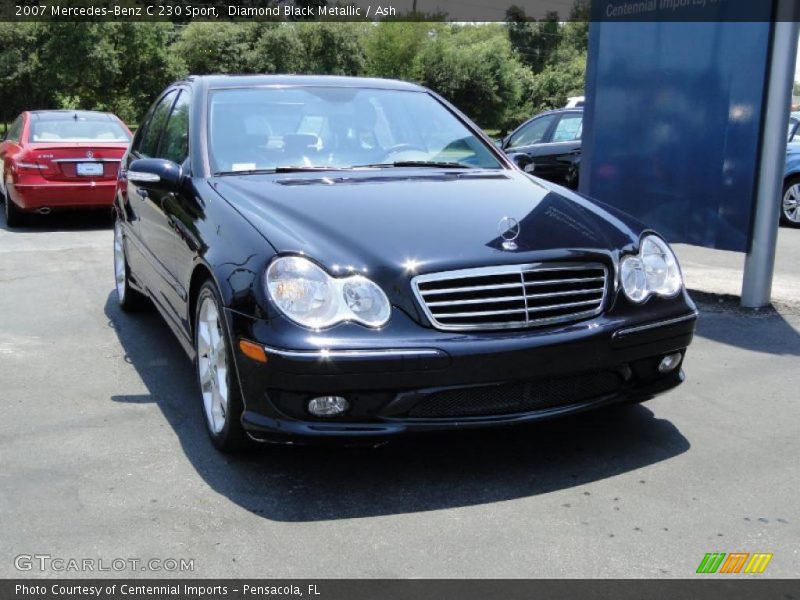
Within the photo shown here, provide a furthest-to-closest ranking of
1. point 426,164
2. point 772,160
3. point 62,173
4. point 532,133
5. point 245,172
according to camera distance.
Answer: point 532,133, point 62,173, point 772,160, point 426,164, point 245,172

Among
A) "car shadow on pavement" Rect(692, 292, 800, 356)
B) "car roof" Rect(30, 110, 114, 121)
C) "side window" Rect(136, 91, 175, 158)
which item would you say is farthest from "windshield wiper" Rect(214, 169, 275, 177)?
"car roof" Rect(30, 110, 114, 121)

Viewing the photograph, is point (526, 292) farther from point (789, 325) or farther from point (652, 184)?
point (652, 184)

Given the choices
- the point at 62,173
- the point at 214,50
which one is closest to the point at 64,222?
the point at 62,173

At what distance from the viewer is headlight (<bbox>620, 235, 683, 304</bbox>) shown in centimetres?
384

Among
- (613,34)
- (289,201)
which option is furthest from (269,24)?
(289,201)

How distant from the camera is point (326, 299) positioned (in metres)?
3.45

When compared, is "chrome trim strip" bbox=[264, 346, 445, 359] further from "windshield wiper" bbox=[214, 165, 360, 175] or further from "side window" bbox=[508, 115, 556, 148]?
"side window" bbox=[508, 115, 556, 148]

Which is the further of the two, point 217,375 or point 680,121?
point 680,121

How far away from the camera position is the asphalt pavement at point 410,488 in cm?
308

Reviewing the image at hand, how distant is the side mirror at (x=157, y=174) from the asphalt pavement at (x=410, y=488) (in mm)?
1076

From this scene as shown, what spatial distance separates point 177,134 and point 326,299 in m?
2.18

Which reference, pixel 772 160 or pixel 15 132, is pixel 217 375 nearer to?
pixel 772 160

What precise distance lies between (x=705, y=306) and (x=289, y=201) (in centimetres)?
388

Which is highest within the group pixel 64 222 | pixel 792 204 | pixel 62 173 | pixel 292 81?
pixel 292 81
